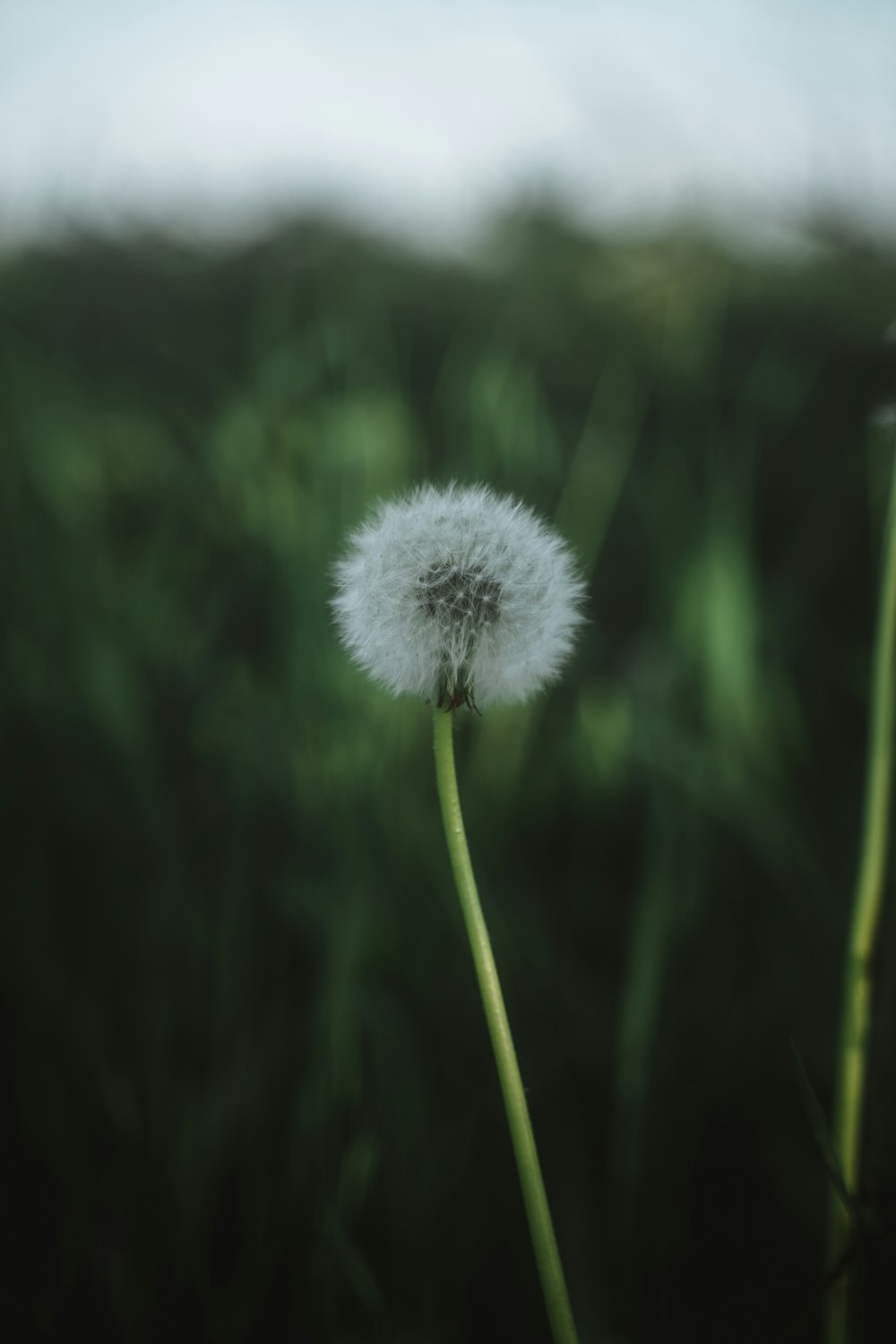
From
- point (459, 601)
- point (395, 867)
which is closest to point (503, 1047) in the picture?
point (459, 601)

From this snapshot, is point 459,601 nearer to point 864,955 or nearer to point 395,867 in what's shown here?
point 864,955

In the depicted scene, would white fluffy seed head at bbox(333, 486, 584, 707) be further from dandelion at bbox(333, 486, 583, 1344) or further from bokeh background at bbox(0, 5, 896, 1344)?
bokeh background at bbox(0, 5, 896, 1344)

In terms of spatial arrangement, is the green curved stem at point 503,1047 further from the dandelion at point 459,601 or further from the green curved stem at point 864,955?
the green curved stem at point 864,955

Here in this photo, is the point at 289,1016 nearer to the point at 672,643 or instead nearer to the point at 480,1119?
the point at 480,1119

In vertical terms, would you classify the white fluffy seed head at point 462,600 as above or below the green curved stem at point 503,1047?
above

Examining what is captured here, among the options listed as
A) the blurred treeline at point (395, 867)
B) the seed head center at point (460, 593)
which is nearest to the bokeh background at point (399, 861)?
the blurred treeline at point (395, 867)

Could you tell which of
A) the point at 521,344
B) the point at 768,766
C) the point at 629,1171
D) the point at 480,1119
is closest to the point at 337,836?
the point at 480,1119
